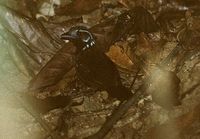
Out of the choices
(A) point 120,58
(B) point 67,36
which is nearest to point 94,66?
(A) point 120,58

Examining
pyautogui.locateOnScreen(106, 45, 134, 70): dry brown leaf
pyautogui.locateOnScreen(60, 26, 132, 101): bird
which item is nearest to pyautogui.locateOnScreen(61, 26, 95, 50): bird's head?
pyautogui.locateOnScreen(60, 26, 132, 101): bird

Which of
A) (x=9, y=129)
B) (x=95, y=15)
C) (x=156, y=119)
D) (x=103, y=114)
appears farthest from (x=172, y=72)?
(x=9, y=129)

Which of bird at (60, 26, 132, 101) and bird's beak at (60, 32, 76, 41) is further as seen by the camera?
bird's beak at (60, 32, 76, 41)

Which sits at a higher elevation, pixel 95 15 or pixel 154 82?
pixel 95 15

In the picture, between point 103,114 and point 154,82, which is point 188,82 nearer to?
point 154,82

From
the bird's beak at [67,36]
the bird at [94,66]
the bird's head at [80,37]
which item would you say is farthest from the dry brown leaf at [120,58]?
the bird's beak at [67,36]

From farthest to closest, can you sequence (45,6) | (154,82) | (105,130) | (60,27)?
1. (45,6)
2. (60,27)
3. (154,82)
4. (105,130)

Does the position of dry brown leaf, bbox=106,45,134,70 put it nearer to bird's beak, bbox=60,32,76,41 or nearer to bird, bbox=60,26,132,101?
bird, bbox=60,26,132,101

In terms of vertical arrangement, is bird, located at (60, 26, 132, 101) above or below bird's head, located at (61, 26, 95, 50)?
below

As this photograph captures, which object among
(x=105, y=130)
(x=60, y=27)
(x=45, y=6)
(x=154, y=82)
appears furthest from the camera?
(x=45, y=6)
